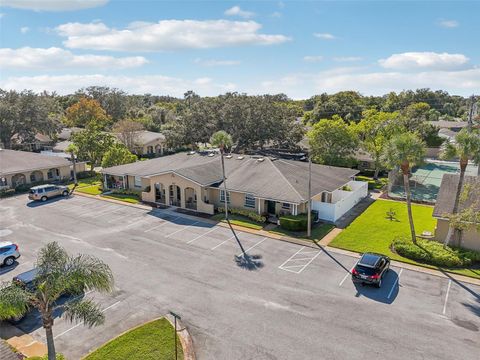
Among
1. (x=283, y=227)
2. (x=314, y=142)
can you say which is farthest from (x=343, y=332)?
(x=314, y=142)

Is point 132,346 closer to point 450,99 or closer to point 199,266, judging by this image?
point 199,266

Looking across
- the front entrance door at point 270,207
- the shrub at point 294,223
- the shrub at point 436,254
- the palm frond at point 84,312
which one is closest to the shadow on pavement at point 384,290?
the shrub at point 436,254

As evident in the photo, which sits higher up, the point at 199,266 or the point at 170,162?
the point at 170,162

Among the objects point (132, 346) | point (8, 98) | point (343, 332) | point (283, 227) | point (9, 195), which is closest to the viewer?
point (132, 346)

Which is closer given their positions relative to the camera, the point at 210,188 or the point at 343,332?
the point at 343,332

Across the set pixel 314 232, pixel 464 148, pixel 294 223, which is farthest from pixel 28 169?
pixel 464 148

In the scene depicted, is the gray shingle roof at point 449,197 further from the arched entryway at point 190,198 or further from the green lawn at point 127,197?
the green lawn at point 127,197
